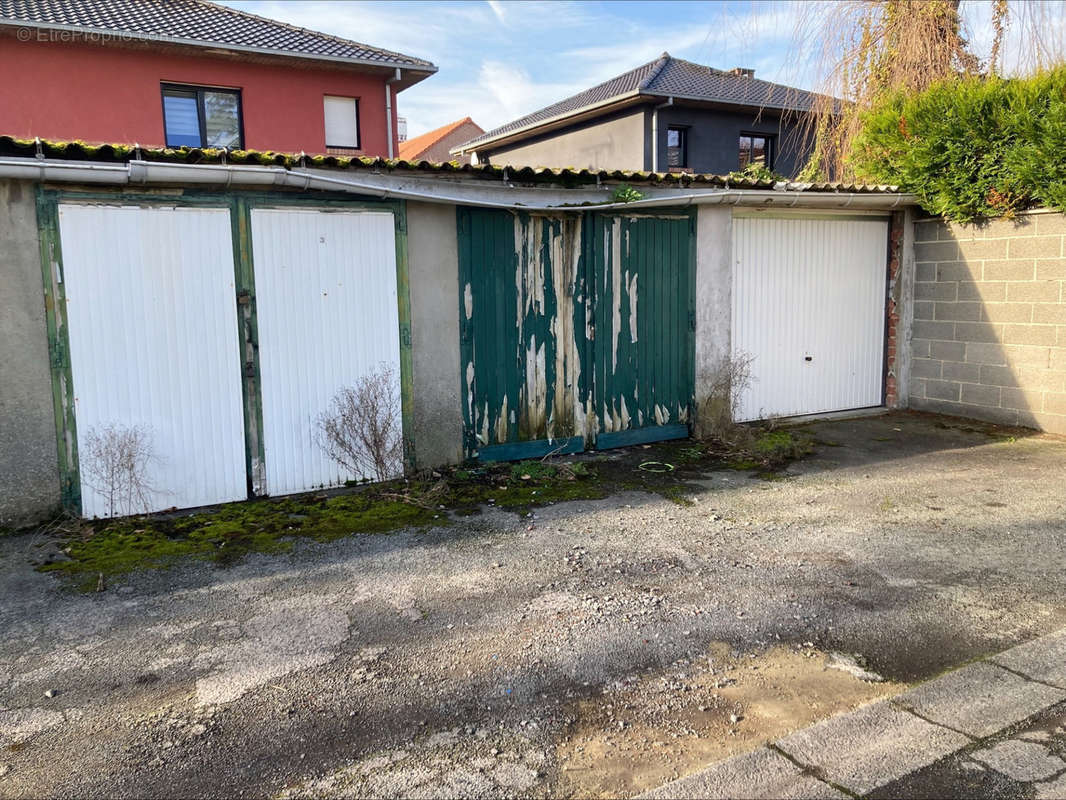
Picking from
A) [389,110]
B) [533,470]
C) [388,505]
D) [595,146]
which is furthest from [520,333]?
[595,146]

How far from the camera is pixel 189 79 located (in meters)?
14.6

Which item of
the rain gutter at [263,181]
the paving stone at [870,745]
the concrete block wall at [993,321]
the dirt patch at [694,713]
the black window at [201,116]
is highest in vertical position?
the black window at [201,116]

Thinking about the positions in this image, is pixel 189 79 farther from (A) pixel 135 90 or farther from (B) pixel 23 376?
(B) pixel 23 376

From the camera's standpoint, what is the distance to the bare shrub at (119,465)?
18.6ft

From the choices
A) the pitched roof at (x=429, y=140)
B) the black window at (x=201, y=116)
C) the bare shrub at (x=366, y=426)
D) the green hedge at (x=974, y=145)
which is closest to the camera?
the bare shrub at (x=366, y=426)

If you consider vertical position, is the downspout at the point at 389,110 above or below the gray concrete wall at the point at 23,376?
above

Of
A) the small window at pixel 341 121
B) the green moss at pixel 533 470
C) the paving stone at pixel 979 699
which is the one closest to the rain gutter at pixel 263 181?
the green moss at pixel 533 470

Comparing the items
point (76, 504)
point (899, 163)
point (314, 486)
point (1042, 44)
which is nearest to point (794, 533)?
point (314, 486)

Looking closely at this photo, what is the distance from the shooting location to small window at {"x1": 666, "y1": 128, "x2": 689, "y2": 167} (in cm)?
2088

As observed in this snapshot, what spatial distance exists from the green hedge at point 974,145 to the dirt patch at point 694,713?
667 centimetres

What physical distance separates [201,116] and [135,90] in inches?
46.2

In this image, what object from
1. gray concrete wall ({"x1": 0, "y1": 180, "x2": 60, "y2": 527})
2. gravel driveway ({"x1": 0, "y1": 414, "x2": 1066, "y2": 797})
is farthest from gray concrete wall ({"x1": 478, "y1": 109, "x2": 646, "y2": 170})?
gravel driveway ({"x1": 0, "y1": 414, "x2": 1066, "y2": 797})

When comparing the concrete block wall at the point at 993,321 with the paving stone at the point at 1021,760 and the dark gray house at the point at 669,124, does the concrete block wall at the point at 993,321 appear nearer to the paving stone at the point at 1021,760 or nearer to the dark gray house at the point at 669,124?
the paving stone at the point at 1021,760

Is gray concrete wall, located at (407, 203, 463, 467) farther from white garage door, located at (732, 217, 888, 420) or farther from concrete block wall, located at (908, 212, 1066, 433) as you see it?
concrete block wall, located at (908, 212, 1066, 433)
